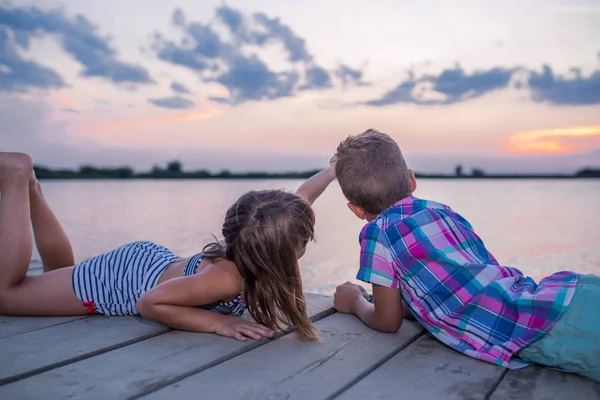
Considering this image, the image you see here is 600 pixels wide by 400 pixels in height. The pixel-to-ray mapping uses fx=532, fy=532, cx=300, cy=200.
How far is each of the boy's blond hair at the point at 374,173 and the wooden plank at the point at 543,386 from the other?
3.04ft

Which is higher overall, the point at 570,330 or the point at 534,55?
the point at 534,55

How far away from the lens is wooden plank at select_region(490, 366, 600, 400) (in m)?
1.87

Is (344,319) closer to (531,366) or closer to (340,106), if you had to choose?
(531,366)

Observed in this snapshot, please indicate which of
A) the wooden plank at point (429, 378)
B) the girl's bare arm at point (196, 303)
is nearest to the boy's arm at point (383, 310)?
the wooden plank at point (429, 378)

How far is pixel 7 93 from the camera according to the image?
61.6 feet

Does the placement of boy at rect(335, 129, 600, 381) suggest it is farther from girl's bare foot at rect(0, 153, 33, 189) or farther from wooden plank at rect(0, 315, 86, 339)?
girl's bare foot at rect(0, 153, 33, 189)

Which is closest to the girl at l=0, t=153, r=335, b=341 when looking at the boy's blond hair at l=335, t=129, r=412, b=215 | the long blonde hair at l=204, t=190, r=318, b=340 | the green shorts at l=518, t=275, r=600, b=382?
the long blonde hair at l=204, t=190, r=318, b=340

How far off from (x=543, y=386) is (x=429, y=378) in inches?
16.1

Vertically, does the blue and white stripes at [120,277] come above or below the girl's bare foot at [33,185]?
below

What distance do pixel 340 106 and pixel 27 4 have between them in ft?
36.6

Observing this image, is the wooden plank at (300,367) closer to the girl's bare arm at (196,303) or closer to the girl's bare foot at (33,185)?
the girl's bare arm at (196,303)

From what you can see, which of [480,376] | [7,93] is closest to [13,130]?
[7,93]

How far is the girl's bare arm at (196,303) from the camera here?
2.51 metres

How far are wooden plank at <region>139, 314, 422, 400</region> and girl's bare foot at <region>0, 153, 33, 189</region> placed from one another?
1.79 metres
